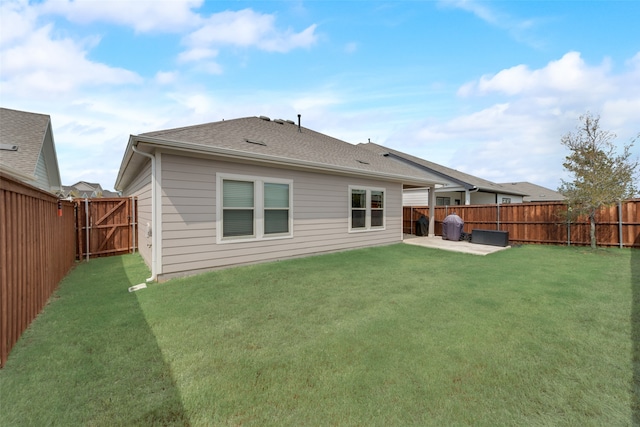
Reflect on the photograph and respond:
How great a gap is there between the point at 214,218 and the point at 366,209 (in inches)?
205

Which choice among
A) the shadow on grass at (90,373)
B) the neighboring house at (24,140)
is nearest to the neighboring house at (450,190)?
the shadow on grass at (90,373)

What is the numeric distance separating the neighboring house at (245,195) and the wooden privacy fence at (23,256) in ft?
5.04

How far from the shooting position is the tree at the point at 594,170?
8.09 meters

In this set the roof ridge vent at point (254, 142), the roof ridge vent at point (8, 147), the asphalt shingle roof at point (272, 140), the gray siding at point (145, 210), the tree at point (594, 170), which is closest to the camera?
the asphalt shingle roof at point (272, 140)

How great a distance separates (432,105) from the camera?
33.2 ft

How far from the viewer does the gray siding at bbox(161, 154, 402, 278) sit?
530cm

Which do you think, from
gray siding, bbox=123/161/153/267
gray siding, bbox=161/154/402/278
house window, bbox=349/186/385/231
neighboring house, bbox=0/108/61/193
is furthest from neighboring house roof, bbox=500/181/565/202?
neighboring house, bbox=0/108/61/193

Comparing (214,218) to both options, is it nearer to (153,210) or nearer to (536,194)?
(153,210)

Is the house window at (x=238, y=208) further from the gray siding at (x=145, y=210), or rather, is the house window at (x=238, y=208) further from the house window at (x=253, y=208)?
the gray siding at (x=145, y=210)

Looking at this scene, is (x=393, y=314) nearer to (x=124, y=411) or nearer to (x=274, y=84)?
(x=124, y=411)

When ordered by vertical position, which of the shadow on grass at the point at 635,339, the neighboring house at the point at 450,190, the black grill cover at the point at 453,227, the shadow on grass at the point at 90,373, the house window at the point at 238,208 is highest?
the neighboring house at the point at 450,190

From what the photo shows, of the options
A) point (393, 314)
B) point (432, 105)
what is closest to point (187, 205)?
point (393, 314)

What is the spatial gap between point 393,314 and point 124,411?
2997 millimetres

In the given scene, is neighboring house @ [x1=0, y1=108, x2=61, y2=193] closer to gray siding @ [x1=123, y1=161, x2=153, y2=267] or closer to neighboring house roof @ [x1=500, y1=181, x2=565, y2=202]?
gray siding @ [x1=123, y1=161, x2=153, y2=267]
